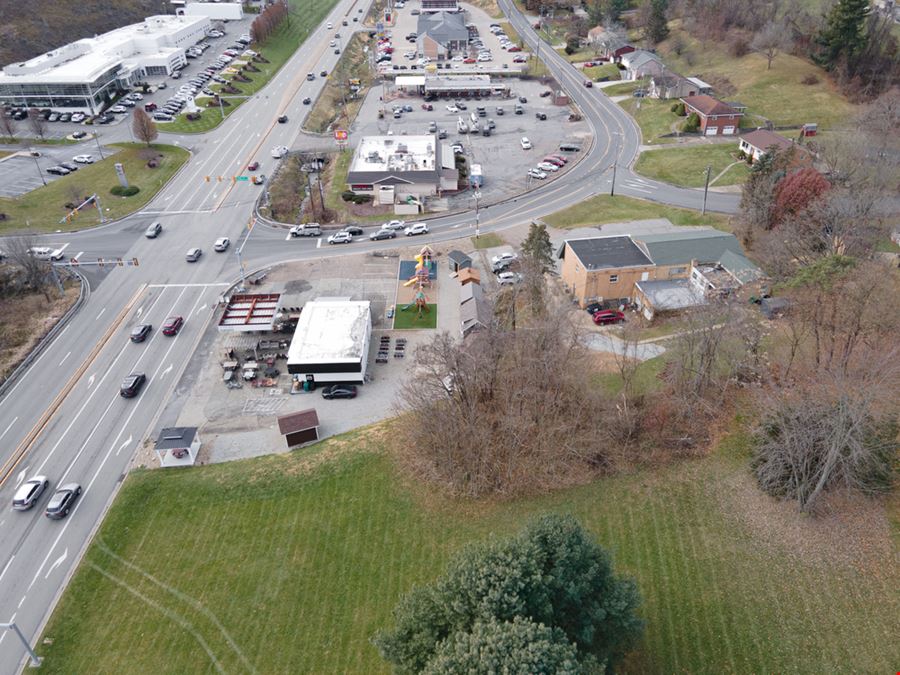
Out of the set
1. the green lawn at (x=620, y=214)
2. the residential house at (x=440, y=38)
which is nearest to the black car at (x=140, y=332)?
the green lawn at (x=620, y=214)

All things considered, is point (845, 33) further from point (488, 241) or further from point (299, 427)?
point (299, 427)

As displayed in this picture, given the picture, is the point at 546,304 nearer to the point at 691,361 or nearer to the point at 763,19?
the point at 691,361

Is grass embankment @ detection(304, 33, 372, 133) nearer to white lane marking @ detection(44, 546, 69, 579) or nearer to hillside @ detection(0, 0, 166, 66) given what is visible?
hillside @ detection(0, 0, 166, 66)

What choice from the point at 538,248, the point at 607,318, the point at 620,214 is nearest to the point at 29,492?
the point at 538,248

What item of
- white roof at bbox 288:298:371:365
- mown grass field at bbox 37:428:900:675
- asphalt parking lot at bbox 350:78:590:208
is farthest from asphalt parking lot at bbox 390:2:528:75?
mown grass field at bbox 37:428:900:675

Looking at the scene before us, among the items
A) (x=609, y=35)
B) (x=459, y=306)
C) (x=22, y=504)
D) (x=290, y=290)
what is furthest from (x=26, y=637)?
(x=609, y=35)

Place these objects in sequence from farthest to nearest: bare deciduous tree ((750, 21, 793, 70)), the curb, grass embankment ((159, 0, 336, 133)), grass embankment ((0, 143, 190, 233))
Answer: bare deciduous tree ((750, 21, 793, 70)) < grass embankment ((159, 0, 336, 133)) < grass embankment ((0, 143, 190, 233)) < the curb

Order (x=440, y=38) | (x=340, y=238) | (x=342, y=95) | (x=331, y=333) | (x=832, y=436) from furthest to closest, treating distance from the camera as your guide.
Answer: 1. (x=440, y=38)
2. (x=342, y=95)
3. (x=340, y=238)
4. (x=331, y=333)
5. (x=832, y=436)
